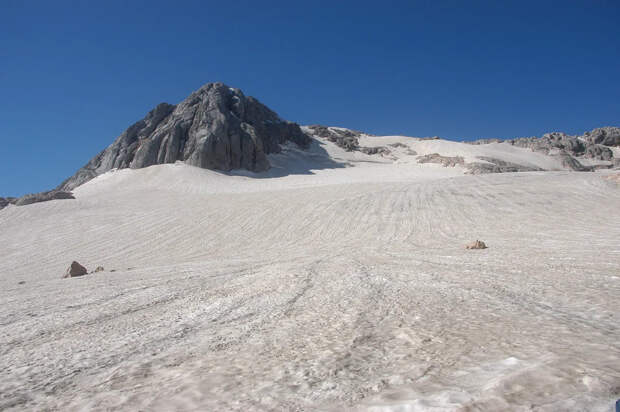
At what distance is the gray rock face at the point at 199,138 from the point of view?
42594 mm

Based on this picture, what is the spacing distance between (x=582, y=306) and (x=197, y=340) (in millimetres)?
2972

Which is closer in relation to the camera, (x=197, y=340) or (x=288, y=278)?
(x=197, y=340)

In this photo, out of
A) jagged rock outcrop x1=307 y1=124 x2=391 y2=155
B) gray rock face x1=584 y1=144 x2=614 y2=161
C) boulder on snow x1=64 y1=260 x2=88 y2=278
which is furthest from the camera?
jagged rock outcrop x1=307 y1=124 x2=391 y2=155

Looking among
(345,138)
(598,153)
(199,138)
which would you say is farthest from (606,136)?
(199,138)

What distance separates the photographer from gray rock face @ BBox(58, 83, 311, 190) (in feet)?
140

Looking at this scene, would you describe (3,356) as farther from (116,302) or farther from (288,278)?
(288,278)

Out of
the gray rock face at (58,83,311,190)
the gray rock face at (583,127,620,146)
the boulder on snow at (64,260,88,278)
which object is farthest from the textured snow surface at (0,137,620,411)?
the gray rock face at (583,127,620,146)

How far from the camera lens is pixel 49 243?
13.1 m

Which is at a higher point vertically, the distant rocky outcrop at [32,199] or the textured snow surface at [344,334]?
the distant rocky outcrop at [32,199]

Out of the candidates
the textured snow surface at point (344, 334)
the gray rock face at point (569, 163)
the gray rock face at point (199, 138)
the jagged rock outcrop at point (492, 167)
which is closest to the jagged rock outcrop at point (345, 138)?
Result: the gray rock face at point (199, 138)

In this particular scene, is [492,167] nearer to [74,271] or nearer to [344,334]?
[74,271]

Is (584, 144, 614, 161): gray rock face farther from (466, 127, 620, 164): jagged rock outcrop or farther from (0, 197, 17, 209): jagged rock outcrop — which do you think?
(0, 197, 17, 209): jagged rock outcrop

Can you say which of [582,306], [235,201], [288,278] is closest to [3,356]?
[288,278]

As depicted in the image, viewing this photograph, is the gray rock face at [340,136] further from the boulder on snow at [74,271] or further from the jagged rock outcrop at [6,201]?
the boulder on snow at [74,271]
